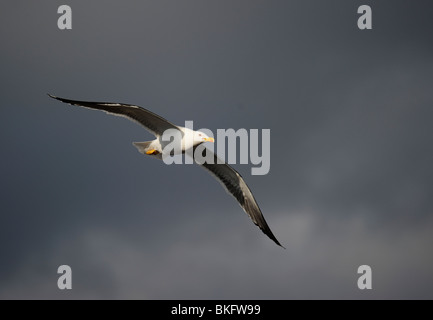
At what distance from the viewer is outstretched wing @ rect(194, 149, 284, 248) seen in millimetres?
17078

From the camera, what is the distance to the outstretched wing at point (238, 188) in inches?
672

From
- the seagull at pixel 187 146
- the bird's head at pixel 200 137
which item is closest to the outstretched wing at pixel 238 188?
the seagull at pixel 187 146


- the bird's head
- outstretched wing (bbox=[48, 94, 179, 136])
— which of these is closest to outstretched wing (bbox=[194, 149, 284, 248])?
the bird's head

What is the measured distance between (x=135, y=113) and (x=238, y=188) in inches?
167

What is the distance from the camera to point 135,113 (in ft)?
48.8

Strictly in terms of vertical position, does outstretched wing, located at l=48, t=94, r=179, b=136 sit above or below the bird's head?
above

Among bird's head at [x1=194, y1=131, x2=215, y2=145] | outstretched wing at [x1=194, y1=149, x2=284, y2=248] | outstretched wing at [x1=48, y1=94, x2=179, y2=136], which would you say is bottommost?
outstretched wing at [x1=194, y1=149, x2=284, y2=248]

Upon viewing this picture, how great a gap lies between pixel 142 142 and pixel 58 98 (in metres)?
2.61

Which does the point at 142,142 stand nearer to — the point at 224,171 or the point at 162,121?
the point at 162,121

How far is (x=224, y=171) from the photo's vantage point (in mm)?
17266

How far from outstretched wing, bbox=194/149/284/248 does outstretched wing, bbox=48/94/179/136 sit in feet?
7.59

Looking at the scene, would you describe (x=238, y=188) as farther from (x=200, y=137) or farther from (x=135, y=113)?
(x=135, y=113)

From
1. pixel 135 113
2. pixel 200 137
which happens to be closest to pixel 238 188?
pixel 200 137

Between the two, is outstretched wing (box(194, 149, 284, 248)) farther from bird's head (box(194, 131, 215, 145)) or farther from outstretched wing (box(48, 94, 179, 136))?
outstretched wing (box(48, 94, 179, 136))
